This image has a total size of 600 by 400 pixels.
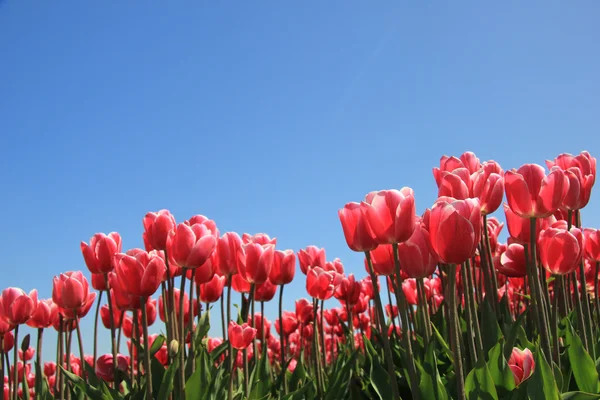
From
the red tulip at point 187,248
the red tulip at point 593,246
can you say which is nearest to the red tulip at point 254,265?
the red tulip at point 187,248

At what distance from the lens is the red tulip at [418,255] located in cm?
239

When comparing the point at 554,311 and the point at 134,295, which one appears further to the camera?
the point at 134,295

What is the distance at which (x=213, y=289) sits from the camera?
161 inches

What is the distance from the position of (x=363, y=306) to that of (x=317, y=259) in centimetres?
197

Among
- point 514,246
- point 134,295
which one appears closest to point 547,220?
point 514,246

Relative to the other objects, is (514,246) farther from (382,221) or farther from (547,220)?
(382,221)

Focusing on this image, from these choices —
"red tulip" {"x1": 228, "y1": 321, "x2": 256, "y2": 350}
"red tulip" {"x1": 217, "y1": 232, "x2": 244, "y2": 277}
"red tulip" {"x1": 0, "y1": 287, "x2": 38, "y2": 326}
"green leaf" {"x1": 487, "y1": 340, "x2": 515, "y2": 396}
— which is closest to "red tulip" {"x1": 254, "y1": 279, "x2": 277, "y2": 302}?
"red tulip" {"x1": 217, "y1": 232, "x2": 244, "y2": 277}

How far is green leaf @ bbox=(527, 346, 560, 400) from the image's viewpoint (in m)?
2.13

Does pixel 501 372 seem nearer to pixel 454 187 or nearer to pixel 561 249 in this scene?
pixel 561 249

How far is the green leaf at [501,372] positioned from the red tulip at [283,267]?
1.63 metres

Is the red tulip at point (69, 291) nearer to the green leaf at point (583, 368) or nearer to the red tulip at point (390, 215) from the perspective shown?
the red tulip at point (390, 215)

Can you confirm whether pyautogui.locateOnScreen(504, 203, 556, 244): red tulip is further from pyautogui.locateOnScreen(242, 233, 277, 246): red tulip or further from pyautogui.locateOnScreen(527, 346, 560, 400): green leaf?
pyautogui.locateOnScreen(242, 233, 277, 246): red tulip

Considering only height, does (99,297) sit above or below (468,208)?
above

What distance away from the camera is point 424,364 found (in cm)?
275
